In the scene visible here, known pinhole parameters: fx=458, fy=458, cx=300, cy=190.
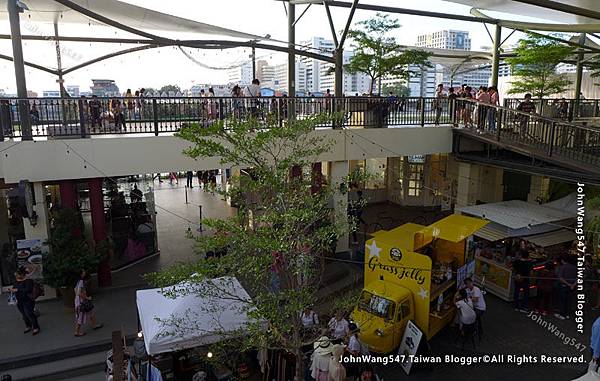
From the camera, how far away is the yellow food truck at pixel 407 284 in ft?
29.7

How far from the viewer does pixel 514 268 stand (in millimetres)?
11328

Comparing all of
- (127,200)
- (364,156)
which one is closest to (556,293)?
(364,156)

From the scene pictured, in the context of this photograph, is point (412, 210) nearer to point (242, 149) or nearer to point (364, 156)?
point (364, 156)

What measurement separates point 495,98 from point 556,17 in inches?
185

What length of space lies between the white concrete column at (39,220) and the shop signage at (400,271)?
768 centimetres

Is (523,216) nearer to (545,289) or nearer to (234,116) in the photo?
(545,289)

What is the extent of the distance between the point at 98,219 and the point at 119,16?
6783 mm

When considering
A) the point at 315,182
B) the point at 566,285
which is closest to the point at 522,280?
the point at 566,285

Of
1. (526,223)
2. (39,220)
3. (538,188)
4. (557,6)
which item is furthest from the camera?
(538,188)

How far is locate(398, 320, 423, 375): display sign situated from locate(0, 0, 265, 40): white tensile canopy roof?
11.1m

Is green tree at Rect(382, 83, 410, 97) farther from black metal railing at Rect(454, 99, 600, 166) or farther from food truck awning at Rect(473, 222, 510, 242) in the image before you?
food truck awning at Rect(473, 222, 510, 242)

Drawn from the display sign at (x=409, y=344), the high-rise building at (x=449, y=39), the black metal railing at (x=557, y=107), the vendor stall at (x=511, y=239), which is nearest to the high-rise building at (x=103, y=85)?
the black metal railing at (x=557, y=107)

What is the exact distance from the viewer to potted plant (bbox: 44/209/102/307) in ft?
33.3

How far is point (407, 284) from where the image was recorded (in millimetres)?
9609
